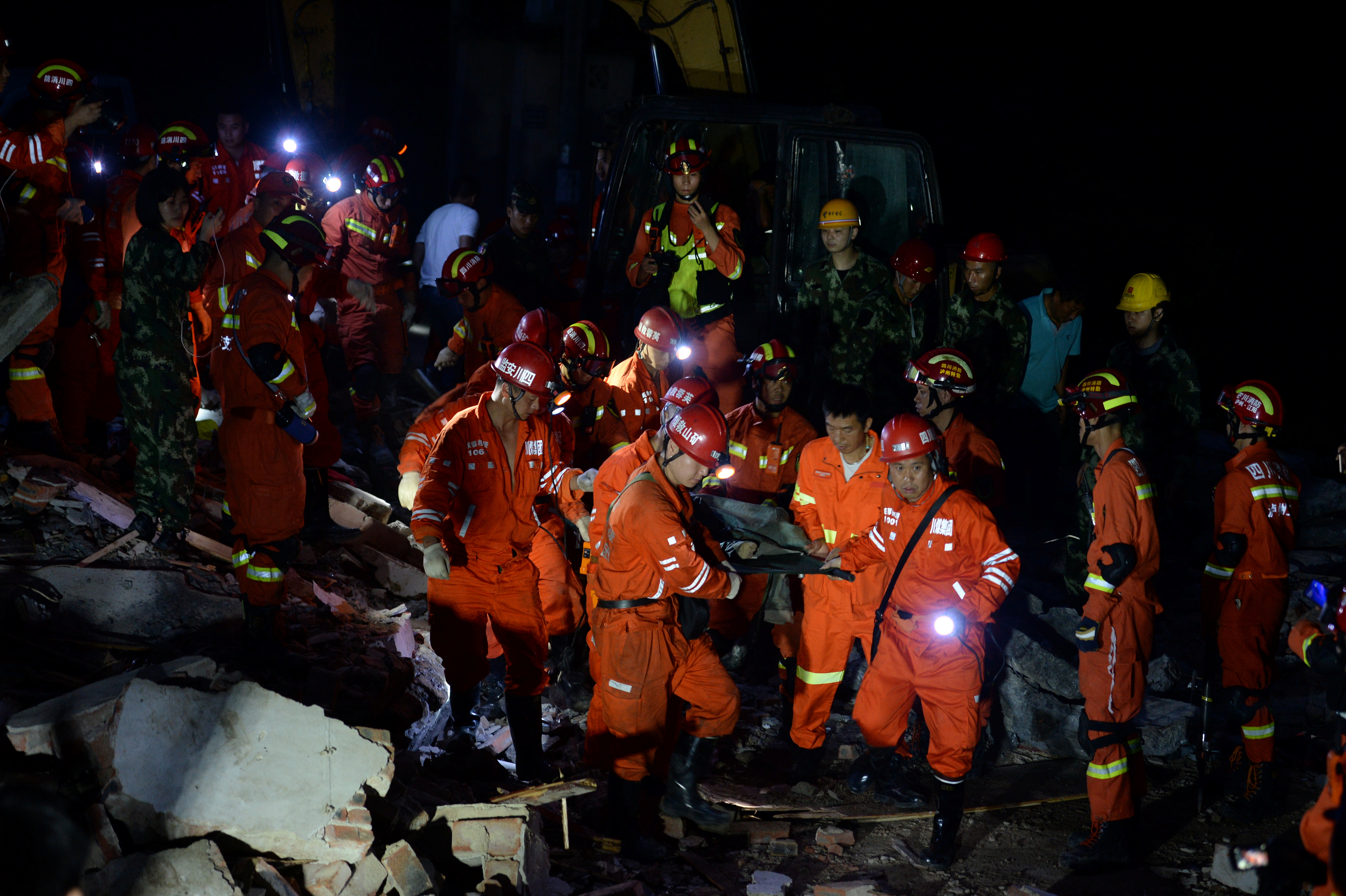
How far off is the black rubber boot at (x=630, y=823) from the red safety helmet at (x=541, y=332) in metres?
2.76

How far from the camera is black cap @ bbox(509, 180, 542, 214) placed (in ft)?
26.0

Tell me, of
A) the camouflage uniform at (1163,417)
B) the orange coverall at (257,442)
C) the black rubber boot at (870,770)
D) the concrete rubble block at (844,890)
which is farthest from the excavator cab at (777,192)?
the concrete rubble block at (844,890)

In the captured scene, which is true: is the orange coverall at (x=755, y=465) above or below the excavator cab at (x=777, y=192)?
below

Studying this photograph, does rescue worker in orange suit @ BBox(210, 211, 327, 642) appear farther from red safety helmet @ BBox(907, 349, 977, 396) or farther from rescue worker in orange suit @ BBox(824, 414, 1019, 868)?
red safety helmet @ BBox(907, 349, 977, 396)

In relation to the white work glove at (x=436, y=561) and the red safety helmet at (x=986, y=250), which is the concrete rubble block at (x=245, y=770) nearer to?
the white work glove at (x=436, y=561)

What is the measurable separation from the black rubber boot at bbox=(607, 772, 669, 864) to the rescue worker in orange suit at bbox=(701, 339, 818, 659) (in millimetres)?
1618

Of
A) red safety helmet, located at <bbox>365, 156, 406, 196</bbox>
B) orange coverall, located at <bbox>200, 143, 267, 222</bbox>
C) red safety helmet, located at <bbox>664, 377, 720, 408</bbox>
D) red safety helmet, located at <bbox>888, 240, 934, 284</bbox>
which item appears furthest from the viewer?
orange coverall, located at <bbox>200, 143, 267, 222</bbox>

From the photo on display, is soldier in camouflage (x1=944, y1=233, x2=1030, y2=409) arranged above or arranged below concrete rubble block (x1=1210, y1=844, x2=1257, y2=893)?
above

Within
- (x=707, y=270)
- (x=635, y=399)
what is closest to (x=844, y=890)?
(x=635, y=399)

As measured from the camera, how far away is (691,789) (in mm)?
4871

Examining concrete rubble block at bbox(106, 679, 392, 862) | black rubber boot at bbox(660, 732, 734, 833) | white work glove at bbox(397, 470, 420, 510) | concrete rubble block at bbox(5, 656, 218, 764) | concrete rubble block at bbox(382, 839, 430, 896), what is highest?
white work glove at bbox(397, 470, 420, 510)

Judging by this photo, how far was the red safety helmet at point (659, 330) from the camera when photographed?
6.25 meters

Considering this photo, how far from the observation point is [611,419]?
21.1ft

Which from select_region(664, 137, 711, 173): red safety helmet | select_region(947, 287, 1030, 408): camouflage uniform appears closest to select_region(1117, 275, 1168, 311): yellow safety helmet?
select_region(947, 287, 1030, 408): camouflage uniform
